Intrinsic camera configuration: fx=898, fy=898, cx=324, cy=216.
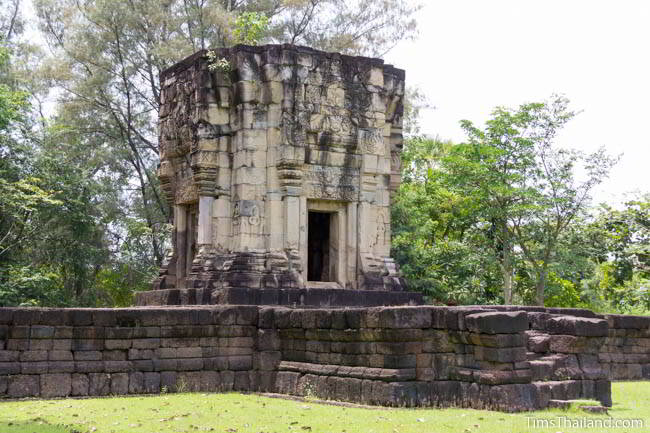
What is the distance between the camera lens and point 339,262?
16.3 meters

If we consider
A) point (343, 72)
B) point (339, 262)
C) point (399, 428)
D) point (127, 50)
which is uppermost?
point (127, 50)

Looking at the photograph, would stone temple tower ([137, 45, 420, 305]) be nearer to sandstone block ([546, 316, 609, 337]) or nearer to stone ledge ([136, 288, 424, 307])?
stone ledge ([136, 288, 424, 307])

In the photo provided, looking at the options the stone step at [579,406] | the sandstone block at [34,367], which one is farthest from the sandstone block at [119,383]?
the stone step at [579,406]

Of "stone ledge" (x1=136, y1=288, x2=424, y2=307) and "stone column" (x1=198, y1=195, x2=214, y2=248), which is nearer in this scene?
"stone ledge" (x1=136, y1=288, x2=424, y2=307)

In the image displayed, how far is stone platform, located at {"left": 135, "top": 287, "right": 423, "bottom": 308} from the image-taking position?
48.2 feet

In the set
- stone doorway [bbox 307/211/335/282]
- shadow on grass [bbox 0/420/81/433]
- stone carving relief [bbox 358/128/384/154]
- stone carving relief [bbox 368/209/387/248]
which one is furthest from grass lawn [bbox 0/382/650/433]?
stone carving relief [bbox 358/128/384/154]

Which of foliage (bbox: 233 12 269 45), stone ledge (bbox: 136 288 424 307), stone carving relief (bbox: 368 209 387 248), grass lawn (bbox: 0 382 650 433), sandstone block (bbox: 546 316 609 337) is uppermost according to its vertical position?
foliage (bbox: 233 12 269 45)

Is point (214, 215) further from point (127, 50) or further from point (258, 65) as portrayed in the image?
point (127, 50)

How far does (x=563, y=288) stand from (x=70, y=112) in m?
17.5

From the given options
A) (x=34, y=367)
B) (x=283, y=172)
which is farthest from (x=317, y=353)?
(x=283, y=172)

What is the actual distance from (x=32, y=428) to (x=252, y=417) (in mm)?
2330

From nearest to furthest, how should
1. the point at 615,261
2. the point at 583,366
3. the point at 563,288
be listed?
1. the point at 583,366
2. the point at 563,288
3. the point at 615,261

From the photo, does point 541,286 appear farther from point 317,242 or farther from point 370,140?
point 370,140

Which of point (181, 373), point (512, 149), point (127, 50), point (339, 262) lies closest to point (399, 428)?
point (181, 373)
